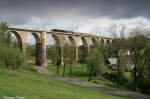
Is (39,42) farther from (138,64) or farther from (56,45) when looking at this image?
(138,64)

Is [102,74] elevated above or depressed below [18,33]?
below

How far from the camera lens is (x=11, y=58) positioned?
50688 mm

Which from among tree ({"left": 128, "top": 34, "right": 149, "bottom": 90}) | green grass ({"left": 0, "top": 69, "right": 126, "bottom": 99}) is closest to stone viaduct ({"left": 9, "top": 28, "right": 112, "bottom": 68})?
tree ({"left": 128, "top": 34, "right": 149, "bottom": 90})

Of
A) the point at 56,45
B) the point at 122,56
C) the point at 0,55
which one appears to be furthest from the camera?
the point at 56,45

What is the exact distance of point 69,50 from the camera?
70.9 metres

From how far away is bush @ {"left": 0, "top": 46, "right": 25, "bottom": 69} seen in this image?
1981 inches

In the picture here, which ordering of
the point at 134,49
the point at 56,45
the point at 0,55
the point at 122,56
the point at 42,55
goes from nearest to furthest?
the point at 0,55, the point at 134,49, the point at 122,56, the point at 42,55, the point at 56,45

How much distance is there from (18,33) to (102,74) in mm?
21283

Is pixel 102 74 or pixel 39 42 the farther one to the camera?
pixel 39 42

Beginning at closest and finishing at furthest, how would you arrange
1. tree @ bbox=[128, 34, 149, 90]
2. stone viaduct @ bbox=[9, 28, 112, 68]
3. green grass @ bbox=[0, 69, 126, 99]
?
green grass @ bbox=[0, 69, 126, 99] < tree @ bbox=[128, 34, 149, 90] < stone viaduct @ bbox=[9, 28, 112, 68]

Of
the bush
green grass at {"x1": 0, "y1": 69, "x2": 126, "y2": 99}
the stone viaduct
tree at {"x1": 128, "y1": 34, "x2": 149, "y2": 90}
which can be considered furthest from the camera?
the stone viaduct

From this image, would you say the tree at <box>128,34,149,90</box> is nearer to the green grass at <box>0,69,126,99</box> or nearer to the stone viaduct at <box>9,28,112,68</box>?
the green grass at <box>0,69,126,99</box>

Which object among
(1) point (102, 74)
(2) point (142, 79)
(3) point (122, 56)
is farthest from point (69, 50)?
(2) point (142, 79)

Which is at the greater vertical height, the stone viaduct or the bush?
the stone viaduct
